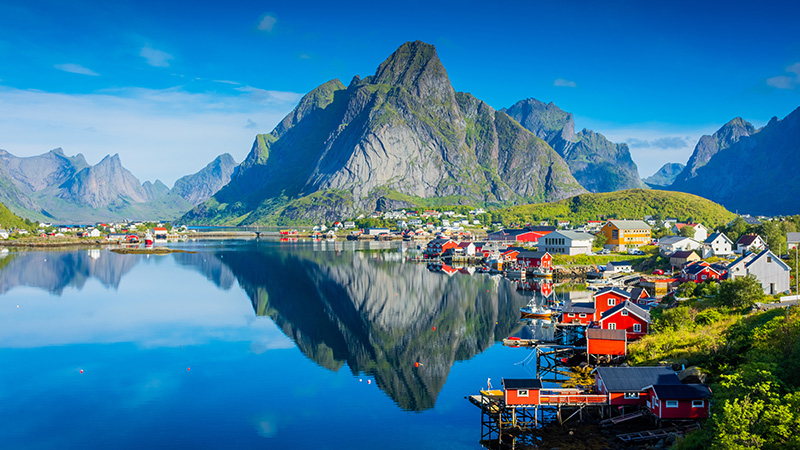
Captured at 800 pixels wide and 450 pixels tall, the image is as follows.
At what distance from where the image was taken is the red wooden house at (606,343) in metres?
33.5

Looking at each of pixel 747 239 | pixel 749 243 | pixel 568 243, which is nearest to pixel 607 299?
pixel 749 243

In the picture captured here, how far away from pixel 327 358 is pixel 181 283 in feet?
A: 139

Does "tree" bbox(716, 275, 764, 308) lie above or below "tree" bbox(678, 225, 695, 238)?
below

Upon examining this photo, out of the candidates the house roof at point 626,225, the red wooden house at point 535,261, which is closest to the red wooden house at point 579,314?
the red wooden house at point 535,261

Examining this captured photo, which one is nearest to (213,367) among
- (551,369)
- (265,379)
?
(265,379)

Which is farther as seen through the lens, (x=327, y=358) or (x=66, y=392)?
(x=327, y=358)

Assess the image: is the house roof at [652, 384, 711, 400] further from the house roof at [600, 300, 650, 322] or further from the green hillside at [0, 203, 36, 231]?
the green hillside at [0, 203, 36, 231]

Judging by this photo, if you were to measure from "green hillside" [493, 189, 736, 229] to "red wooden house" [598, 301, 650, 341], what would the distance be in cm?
13130

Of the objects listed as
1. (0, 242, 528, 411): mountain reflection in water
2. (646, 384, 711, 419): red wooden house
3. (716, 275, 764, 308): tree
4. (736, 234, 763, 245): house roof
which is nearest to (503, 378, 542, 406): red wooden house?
(646, 384, 711, 419): red wooden house

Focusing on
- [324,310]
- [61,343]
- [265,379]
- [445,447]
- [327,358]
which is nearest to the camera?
[445,447]

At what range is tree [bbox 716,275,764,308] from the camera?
3641cm

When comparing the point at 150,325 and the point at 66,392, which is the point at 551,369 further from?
the point at 150,325

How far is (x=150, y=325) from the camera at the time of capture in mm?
48688

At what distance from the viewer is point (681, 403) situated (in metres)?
22.8
